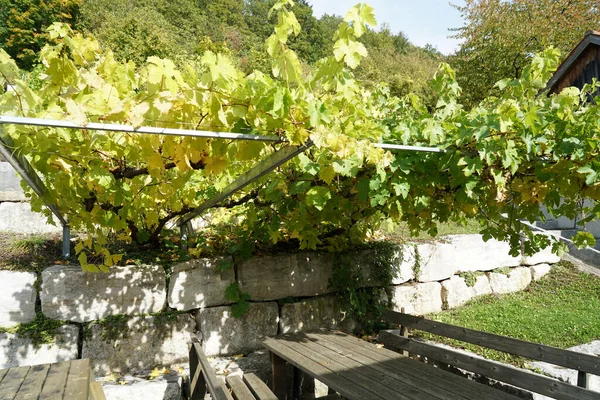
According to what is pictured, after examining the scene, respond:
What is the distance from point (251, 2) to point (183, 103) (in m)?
36.2

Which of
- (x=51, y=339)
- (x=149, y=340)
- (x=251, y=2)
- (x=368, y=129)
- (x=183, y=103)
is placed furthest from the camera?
(x=251, y=2)

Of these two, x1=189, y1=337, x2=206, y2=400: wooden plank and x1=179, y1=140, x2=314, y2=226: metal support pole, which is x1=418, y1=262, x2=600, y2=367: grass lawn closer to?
x1=189, y1=337, x2=206, y2=400: wooden plank

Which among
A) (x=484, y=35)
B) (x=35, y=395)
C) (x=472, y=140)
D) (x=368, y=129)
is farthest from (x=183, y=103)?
(x=484, y=35)

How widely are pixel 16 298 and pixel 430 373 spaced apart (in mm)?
3084

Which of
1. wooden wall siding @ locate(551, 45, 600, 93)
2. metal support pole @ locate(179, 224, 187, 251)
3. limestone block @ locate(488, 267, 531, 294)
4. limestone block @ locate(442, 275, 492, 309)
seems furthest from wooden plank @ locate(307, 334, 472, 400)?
wooden wall siding @ locate(551, 45, 600, 93)

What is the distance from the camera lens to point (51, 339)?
→ 3.36 metres

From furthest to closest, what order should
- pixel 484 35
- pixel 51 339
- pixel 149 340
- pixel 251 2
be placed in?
pixel 251 2, pixel 484 35, pixel 149 340, pixel 51 339

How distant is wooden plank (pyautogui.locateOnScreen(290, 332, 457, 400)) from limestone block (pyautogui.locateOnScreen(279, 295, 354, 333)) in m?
1.01

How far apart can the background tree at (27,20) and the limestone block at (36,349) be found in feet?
54.7

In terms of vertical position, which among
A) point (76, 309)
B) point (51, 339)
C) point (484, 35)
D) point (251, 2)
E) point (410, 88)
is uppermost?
point (251, 2)

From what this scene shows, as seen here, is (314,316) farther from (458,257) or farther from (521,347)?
(458,257)

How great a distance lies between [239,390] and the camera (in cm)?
282

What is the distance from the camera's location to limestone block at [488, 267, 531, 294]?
20.2ft

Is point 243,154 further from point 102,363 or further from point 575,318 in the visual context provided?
point 575,318
